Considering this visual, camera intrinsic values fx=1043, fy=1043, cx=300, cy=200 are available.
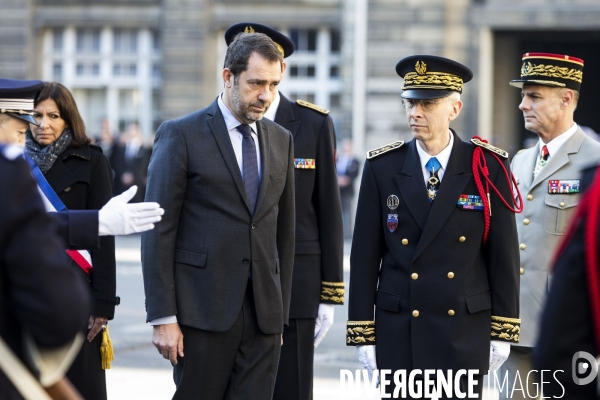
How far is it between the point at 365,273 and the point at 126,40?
65.3 ft

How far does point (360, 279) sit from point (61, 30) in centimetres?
2055

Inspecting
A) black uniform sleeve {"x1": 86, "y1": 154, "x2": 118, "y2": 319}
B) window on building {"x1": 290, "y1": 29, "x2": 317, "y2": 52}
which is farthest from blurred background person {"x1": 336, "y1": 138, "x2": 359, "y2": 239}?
black uniform sleeve {"x1": 86, "y1": 154, "x2": 118, "y2": 319}

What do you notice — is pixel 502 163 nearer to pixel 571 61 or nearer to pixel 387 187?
pixel 387 187

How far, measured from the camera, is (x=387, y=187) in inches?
184

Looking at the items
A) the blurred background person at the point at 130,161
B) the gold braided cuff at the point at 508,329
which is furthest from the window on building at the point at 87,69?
the gold braided cuff at the point at 508,329

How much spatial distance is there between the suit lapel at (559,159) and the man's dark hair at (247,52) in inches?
71.0

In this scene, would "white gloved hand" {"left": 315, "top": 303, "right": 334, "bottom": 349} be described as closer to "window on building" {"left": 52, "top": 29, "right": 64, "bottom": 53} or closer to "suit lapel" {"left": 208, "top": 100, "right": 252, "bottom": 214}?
"suit lapel" {"left": 208, "top": 100, "right": 252, "bottom": 214}

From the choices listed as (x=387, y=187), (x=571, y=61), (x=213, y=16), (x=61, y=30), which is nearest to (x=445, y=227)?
(x=387, y=187)

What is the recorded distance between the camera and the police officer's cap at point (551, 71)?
564 centimetres

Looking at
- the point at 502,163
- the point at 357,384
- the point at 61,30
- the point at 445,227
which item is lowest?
the point at 357,384

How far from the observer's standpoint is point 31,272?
2.72 meters

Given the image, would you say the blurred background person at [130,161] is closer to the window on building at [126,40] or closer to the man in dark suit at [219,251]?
the window on building at [126,40]

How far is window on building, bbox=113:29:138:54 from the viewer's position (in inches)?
930

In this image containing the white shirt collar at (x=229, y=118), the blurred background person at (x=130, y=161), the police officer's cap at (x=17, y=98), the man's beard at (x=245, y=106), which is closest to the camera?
the police officer's cap at (x=17, y=98)
